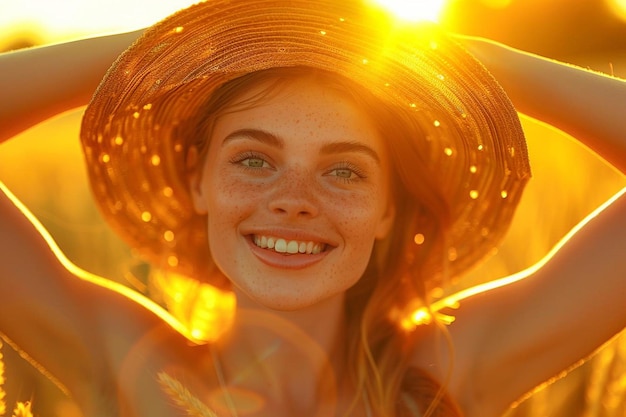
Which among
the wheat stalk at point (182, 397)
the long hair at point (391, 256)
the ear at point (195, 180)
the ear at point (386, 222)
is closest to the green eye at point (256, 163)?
the long hair at point (391, 256)

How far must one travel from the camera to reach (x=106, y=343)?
2.93m

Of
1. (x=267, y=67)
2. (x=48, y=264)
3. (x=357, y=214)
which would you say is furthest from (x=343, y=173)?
(x=48, y=264)

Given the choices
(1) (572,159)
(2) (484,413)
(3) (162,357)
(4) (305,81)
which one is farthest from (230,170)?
(1) (572,159)

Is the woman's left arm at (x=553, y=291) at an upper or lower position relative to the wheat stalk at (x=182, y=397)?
upper

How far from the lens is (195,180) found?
3.20 m

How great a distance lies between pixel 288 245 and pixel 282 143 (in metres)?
0.27

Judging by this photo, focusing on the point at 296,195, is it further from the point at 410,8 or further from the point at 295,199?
the point at 410,8

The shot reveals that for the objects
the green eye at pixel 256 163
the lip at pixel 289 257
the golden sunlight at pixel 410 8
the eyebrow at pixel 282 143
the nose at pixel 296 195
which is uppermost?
the golden sunlight at pixel 410 8

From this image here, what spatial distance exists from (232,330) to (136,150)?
24.3 inches

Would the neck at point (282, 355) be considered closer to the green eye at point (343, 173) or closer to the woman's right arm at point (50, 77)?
the green eye at point (343, 173)

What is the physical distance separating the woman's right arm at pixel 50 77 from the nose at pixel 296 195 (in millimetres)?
618

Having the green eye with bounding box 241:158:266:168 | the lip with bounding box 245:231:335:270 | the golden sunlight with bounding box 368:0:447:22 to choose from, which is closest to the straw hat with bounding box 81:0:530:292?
the golden sunlight with bounding box 368:0:447:22

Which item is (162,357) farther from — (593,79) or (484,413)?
(593,79)

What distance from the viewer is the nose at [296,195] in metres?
2.79
